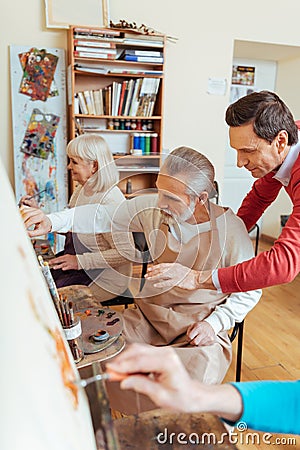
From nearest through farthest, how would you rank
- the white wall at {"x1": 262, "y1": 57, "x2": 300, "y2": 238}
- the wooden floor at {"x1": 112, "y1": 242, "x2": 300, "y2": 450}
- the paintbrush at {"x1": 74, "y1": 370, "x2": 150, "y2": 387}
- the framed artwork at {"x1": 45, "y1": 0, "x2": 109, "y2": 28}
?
the paintbrush at {"x1": 74, "y1": 370, "x2": 150, "y2": 387}, the wooden floor at {"x1": 112, "y1": 242, "x2": 300, "y2": 450}, the framed artwork at {"x1": 45, "y1": 0, "x2": 109, "y2": 28}, the white wall at {"x1": 262, "y1": 57, "x2": 300, "y2": 238}

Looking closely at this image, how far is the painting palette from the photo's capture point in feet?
3.55

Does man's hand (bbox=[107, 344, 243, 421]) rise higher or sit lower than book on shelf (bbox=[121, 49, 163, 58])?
lower

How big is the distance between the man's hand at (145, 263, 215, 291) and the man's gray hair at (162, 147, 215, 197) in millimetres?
262

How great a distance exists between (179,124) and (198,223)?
2.39 metres

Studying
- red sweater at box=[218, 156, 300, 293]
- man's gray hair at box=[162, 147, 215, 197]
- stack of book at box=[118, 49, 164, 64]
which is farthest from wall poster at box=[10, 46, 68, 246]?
red sweater at box=[218, 156, 300, 293]

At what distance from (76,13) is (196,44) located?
1041 millimetres

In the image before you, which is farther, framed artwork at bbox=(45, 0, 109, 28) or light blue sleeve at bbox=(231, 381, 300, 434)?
framed artwork at bbox=(45, 0, 109, 28)

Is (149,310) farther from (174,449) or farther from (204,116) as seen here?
(204,116)

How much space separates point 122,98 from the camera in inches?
127

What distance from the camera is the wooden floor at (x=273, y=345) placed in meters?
1.75

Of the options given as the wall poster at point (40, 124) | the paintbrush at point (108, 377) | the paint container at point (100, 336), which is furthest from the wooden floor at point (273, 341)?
the wall poster at point (40, 124)

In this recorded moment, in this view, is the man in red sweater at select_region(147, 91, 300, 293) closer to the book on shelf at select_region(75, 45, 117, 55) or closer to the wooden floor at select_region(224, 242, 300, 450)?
the wooden floor at select_region(224, 242, 300, 450)

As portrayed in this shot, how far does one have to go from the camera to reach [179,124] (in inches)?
143

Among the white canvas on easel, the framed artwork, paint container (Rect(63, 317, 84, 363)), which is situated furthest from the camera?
the framed artwork
